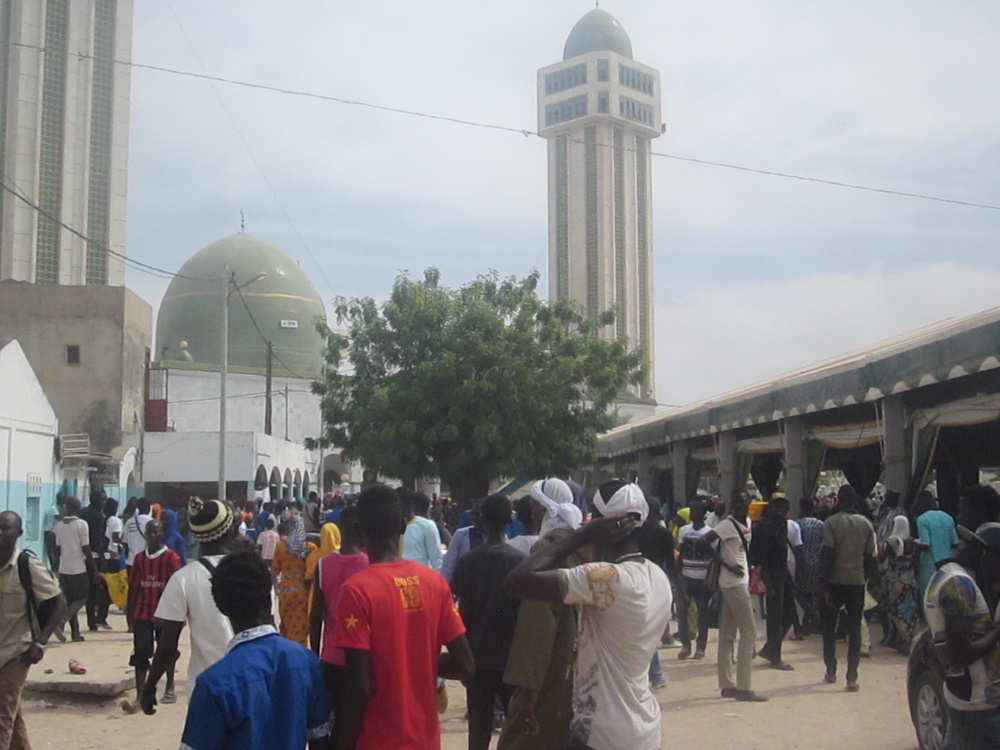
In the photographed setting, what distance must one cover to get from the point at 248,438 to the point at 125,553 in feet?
55.8

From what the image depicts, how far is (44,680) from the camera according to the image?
28.7ft

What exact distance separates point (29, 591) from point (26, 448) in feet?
43.9

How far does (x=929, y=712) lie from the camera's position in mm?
5730

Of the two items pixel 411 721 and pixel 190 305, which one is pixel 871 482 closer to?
pixel 411 721

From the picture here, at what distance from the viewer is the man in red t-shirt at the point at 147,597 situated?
7750 millimetres

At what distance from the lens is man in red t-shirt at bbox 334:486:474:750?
3291 millimetres

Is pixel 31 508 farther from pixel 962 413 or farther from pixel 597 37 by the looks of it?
pixel 597 37

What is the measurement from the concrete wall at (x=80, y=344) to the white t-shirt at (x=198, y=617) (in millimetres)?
23182

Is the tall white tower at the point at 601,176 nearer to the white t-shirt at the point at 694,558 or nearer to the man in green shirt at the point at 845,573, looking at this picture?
the white t-shirt at the point at 694,558

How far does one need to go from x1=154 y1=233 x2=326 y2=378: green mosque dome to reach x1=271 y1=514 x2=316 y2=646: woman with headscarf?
40446 mm

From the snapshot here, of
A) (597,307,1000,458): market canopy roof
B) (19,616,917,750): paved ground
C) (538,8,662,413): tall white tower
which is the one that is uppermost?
(538,8,662,413): tall white tower

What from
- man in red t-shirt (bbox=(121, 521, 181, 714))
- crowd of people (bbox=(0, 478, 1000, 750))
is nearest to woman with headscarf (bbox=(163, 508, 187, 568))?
crowd of people (bbox=(0, 478, 1000, 750))

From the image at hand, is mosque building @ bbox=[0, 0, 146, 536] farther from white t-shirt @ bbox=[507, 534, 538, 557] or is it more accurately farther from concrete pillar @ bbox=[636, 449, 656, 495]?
white t-shirt @ bbox=[507, 534, 538, 557]

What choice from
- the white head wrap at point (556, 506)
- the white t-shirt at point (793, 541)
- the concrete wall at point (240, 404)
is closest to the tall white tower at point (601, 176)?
the concrete wall at point (240, 404)
